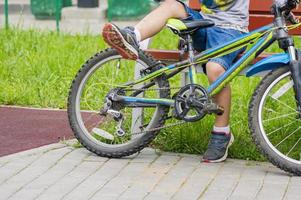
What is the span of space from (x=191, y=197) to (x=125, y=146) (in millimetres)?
914

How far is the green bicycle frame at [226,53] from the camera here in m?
5.84

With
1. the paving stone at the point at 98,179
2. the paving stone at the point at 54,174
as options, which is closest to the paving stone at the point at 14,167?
the paving stone at the point at 54,174

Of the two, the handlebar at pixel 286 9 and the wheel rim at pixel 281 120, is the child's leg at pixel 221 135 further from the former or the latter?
the handlebar at pixel 286 9

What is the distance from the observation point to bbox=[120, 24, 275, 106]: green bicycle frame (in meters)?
5.84

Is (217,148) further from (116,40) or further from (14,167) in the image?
(14,167)

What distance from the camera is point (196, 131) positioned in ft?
20.9

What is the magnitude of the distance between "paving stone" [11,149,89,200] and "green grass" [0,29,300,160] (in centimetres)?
58

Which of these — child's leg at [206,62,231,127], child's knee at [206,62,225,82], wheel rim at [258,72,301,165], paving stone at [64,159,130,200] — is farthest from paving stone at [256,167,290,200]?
paving stone at [64,159,130,200]

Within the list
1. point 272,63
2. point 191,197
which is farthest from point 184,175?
point 272,63

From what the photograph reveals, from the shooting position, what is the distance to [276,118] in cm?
613

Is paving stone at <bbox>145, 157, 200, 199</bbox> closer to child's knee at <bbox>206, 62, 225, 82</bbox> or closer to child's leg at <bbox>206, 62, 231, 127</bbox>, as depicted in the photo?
child's leg at <bbox>206, 62, 231, 127</bbox>

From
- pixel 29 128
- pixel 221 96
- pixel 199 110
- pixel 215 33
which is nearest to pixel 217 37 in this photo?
pixel 215 33

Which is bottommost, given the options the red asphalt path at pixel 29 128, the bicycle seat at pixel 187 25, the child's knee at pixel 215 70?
the red asphalt path at pixel 29 128

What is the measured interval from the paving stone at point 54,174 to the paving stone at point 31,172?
0.04 metres
